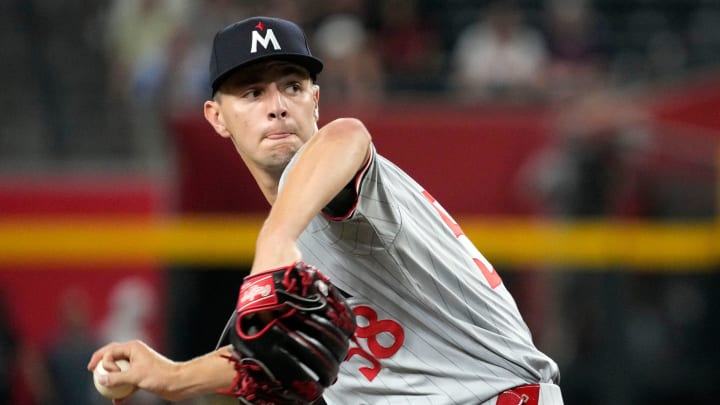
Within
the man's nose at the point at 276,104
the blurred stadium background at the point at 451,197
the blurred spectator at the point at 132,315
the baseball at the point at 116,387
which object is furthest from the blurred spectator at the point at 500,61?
the baseball at the point at 116,387

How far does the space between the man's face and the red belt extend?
2.84ft

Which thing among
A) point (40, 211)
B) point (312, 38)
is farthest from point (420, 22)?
point (40, 211)

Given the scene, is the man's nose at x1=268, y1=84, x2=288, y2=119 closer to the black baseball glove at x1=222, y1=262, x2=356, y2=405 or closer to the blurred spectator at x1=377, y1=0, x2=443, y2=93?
the black baseball glove at x1=222, y1=262, x2=356, y2=405

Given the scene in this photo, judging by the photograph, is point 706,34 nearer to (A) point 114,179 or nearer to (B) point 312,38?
(B) point 312,38

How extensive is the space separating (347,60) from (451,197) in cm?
155

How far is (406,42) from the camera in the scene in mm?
11602

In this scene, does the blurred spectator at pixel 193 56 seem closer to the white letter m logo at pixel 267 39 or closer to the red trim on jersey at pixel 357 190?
the white letter m logo at pixel 267 39

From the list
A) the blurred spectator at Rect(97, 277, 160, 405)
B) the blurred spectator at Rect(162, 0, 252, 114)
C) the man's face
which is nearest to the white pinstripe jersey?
the man's face

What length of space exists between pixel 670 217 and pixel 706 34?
240 centimetres

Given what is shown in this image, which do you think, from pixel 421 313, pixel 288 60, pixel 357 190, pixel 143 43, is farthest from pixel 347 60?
pixel 357 190

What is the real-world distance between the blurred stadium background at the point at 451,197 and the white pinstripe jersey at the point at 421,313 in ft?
23.0

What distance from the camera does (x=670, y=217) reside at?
10.8 m

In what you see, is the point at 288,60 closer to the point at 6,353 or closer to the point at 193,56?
the point at 193,56

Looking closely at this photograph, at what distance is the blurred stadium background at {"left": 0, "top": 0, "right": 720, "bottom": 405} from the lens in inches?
408
